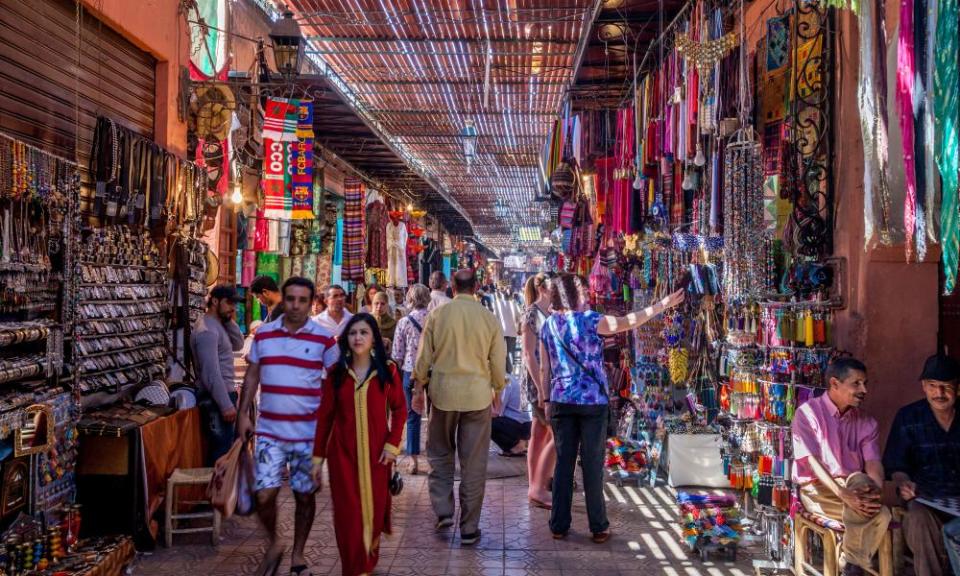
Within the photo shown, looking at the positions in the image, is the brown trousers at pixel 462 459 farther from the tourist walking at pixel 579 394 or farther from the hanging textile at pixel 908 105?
the hanging textile at pixel 908 105

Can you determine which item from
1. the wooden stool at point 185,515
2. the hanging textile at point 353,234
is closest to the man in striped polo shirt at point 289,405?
the wooden stool at point 185,515

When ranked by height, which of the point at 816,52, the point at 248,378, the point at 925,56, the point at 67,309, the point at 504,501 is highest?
the point at 816,52

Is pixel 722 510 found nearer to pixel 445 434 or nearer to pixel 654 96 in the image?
pixel 445 434

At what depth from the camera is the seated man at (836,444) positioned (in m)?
3.86

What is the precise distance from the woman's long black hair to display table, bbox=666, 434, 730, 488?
8.85 ft

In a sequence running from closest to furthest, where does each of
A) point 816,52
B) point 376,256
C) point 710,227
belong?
point 816,52 → point 710,227 → point 376,256

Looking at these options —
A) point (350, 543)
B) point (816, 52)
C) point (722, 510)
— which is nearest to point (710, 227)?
point (816, 52)

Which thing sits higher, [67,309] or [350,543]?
[67,309]

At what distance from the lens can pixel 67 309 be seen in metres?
4.68

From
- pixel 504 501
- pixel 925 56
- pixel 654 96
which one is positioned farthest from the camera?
pixel 654 96

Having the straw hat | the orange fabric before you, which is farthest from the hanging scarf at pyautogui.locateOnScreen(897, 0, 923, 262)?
the straw hat

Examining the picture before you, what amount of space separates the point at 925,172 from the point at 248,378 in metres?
3.32

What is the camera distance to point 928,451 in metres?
3.79

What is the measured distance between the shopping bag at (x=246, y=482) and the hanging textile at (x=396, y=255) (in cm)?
1098
